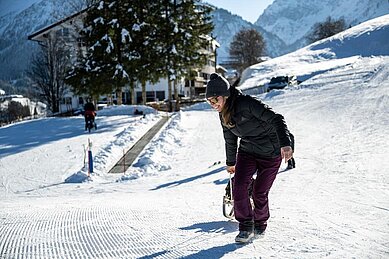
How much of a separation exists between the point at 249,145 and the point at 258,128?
231 millimetres

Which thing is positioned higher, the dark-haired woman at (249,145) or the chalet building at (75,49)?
the chalet building at (75,49)

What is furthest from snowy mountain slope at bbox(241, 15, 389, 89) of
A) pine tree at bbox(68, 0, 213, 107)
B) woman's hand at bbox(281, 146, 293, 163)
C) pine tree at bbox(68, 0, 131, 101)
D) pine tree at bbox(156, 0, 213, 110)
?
woman's hand at bbox(281, 146, 293, 163)

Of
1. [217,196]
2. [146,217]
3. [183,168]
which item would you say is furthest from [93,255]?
[183,168]

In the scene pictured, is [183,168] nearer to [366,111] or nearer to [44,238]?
[44,238]

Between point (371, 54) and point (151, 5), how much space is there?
3074cm

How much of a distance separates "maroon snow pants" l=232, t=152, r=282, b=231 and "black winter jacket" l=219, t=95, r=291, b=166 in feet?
0.28

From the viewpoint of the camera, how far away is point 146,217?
509 centimetres

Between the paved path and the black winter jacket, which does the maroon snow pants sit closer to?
the black winter jacket

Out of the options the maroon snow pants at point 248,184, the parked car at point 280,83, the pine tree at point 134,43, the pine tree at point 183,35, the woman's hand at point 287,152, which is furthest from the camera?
the parked car at point 280,83

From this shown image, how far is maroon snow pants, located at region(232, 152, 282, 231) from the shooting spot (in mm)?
3840

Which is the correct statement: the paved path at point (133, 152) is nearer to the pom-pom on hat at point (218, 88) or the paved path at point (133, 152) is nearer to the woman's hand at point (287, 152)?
the pom-pom on hat at point (218, 88)

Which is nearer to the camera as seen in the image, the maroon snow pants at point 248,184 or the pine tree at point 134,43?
the maroon snow pants at point 248,184

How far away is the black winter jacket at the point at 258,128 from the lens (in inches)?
144

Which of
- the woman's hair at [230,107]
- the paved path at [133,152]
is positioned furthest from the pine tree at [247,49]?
the woman's hair at [230,107]
